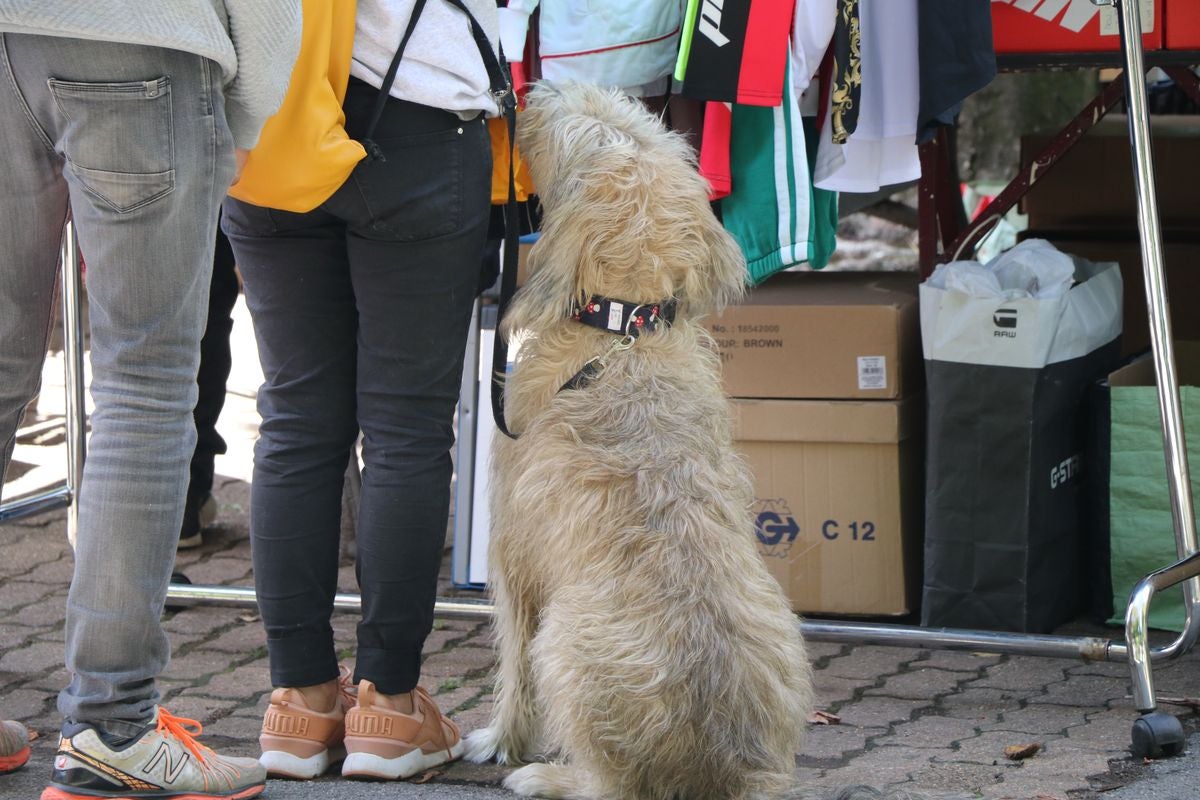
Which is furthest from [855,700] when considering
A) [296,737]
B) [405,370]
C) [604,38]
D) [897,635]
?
[604,38]

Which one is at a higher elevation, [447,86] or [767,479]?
[447,86]

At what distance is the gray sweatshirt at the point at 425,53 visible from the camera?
2.29 m

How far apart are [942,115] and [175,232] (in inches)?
78.1

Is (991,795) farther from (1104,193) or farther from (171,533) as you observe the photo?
(1104,193)

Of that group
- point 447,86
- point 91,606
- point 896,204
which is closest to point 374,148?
point 447,86

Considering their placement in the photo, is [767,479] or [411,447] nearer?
[411,447]

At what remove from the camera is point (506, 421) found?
2.63 m

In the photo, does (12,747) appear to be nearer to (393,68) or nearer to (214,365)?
(393,68)

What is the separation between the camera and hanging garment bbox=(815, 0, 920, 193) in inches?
132

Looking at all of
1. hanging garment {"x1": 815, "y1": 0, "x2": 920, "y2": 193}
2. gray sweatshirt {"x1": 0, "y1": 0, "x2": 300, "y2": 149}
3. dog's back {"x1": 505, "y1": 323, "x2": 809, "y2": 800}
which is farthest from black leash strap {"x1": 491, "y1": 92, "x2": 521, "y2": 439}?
hanging garment {"x1": 815, "y1": 0, "x2": 920, "y2": 193}

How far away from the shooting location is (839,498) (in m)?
3.84

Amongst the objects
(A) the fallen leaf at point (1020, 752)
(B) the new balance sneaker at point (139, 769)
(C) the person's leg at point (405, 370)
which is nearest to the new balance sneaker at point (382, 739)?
(C) the person's leg at point (405, 370)

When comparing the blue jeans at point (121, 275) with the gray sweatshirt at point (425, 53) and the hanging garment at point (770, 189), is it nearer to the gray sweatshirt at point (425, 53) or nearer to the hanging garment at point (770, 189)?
the gray sweatshirt at point (425, 53)

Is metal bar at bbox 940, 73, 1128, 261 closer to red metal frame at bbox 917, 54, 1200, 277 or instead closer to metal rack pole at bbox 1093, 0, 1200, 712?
red metal frame at bbox 917, 54, 1200, 277
